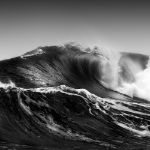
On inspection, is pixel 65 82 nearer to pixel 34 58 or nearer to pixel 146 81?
pixel 34 58

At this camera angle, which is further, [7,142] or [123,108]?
[123,108]

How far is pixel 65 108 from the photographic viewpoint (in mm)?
22625

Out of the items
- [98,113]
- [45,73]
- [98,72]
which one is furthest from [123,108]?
[98,72]

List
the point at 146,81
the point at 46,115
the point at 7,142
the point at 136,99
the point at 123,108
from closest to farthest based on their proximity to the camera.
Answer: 1. the point at 7,142
2. the point at 46,115
3. the point at 123,108
4. the point at 136,99
5. the point at 146,81

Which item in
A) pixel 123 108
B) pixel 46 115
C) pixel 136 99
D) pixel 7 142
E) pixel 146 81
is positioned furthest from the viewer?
pixel 146 81

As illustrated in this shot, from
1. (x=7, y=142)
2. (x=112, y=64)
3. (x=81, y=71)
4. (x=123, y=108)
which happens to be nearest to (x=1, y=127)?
(x=7, y=142)

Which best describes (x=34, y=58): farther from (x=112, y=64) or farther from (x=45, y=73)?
(x=112, y=64)

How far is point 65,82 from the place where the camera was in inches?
1102

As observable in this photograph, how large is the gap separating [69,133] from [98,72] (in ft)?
43.8

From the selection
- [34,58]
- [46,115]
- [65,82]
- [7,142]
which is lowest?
[7,142]

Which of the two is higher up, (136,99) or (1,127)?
(136,99)

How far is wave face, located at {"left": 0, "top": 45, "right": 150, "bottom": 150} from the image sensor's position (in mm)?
19016

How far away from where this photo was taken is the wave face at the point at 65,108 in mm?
19016

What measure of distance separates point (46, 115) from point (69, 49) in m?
15.6
